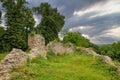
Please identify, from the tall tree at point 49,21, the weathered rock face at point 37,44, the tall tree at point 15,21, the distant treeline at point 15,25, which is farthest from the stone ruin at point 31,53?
the tall tree at point 49,21

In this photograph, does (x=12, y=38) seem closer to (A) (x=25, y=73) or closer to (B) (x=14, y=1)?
(B) (x=14, y=1)

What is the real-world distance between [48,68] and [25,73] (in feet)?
11.6

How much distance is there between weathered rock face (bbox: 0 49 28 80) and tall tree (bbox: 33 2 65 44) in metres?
48.8

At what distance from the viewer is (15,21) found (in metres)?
57.4

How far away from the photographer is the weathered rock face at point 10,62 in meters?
18.5

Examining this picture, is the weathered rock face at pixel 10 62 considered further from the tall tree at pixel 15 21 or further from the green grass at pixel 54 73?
the tall tree at pixel 15 21

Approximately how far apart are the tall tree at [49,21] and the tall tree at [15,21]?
11.2m

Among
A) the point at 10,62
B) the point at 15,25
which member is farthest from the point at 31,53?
the point at 15,25

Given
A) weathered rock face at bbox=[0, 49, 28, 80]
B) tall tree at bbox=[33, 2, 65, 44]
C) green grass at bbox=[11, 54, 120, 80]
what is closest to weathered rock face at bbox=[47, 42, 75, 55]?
green grass at bbox=[11, 54, 120, 80]

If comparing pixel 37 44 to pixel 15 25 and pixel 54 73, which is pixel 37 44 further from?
pixel 15 25

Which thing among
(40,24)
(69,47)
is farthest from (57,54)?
(40,24)

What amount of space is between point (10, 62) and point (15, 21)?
38407 millimetres

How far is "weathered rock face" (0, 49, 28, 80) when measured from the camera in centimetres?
1852

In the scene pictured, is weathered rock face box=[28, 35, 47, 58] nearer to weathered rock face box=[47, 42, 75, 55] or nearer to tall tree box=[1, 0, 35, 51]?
weathered rock face box=[47, 42, 75, 55]
